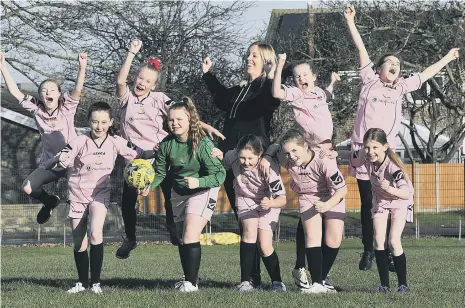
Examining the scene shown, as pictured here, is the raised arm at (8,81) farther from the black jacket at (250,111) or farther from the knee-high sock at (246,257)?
the knee-high sock at (246,257)

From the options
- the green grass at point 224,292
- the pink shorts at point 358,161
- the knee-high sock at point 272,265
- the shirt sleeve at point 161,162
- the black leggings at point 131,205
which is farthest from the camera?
the black leggings at point 131,205

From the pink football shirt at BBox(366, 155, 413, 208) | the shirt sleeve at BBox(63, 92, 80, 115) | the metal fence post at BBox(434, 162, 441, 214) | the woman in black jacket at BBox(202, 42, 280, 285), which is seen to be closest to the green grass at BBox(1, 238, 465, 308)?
the pink football shirt at BBox(366, 155, 413, 208)

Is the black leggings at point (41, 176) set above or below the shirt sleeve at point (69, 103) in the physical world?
below

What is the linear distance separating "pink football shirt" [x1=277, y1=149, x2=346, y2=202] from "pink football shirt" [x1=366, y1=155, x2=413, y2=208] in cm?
39

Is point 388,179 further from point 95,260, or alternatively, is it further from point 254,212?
point 95,260

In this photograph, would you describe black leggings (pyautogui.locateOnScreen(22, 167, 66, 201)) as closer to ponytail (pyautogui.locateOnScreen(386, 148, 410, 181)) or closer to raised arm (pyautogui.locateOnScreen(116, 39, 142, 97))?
raised arm (pyautogui.locateOnScreen(116, 39, 142, 97))

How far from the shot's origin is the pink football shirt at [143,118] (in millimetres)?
11336

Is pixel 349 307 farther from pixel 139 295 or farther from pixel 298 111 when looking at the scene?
pixel 298 111

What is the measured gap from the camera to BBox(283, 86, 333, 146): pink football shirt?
427 inches

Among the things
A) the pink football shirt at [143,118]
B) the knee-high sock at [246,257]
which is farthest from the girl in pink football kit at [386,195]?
the pink football shirt at [143,118]

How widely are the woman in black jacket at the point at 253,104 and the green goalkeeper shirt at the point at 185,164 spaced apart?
732mm

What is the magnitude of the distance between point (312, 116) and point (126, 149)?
87.5 inches

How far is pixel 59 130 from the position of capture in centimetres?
1142

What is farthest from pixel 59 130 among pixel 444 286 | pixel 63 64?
pixel 63 64
